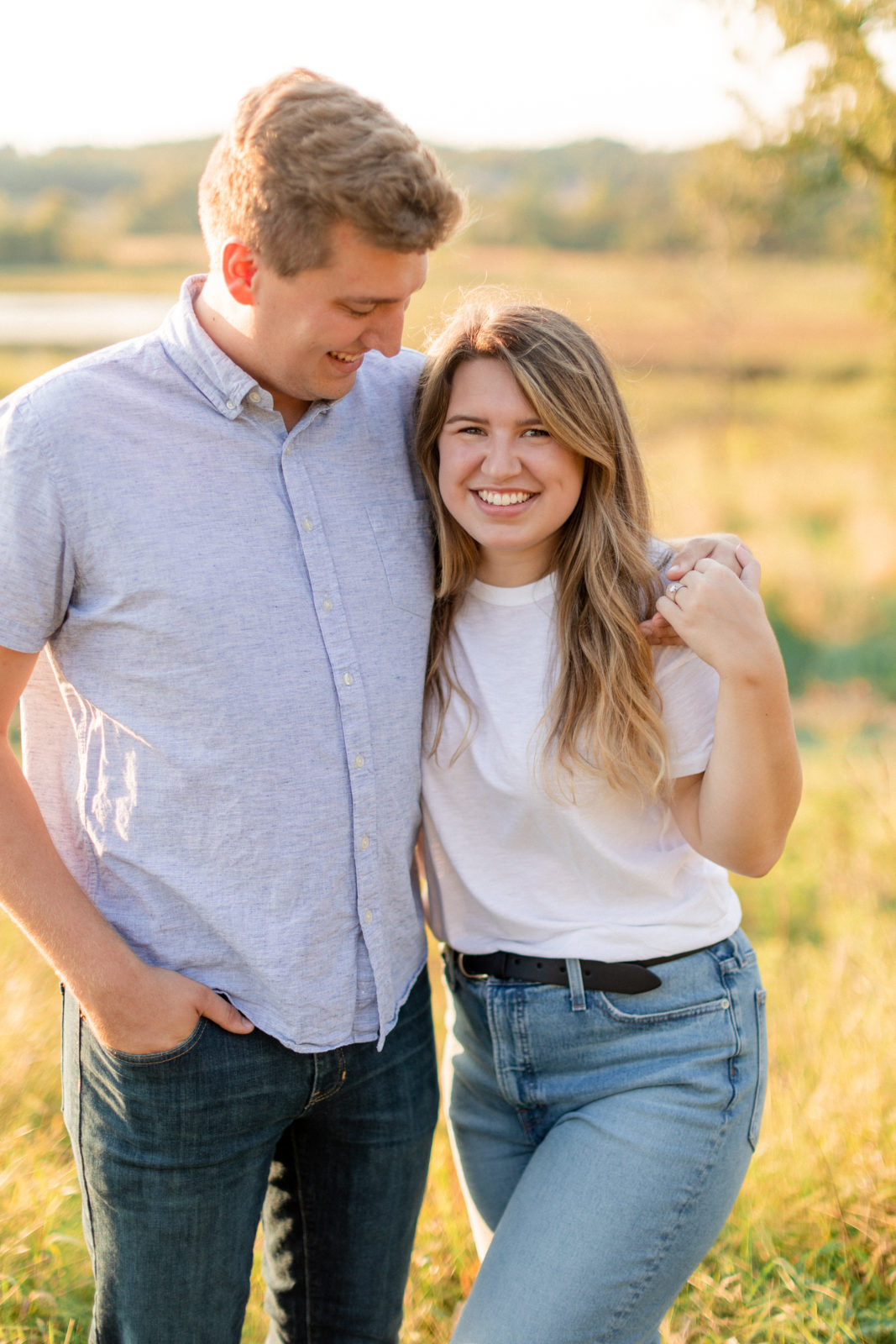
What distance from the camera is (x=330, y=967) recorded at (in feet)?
6.25

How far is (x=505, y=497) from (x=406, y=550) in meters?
0.21

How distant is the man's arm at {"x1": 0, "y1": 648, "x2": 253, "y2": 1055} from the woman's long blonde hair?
0.68 metres

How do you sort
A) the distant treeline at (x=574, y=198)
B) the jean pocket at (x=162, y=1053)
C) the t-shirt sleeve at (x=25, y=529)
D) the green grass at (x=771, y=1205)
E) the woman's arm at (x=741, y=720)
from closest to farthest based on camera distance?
the t-shirt sleeve at (x=25, y=529) → the jean pocket at (x=162, y=1053) → the woman's arm at (x=741, y=720) → the green grass at (x=771, y=1205) → the distant treeline at (x=574, y=198)

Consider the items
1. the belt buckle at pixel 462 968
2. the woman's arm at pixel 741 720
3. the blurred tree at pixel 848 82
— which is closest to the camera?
the woman's arm at pixel 741 720

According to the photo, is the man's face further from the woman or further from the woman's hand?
the woman's hand

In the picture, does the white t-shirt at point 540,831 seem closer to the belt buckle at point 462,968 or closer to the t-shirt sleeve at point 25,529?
the belt buckle at point 462,968

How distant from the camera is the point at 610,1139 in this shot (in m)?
1.96

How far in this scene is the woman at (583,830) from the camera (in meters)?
1.93

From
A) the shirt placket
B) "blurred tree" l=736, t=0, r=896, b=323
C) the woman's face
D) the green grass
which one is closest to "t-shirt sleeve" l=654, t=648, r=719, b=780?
the woman's face

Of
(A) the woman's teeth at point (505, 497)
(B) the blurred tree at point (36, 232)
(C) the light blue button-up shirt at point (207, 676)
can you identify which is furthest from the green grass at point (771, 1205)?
(B) the blurred tree at point (36, 232)

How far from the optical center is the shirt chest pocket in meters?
2.06

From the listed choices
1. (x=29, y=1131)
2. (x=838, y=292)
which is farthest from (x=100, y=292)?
(x=29, y=1131)

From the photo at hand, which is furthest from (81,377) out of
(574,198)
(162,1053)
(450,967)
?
(574,198)

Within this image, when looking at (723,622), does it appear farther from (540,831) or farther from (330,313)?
(330,313)
